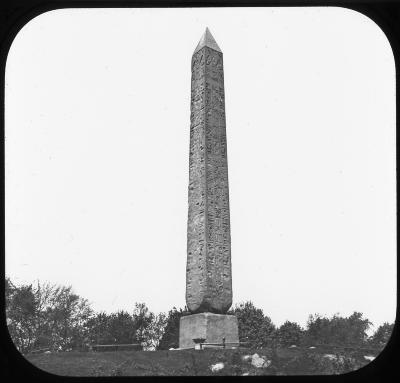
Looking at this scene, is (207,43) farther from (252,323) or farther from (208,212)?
(252,323)

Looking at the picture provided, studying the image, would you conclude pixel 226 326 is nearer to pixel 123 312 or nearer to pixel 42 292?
pixel 42 292

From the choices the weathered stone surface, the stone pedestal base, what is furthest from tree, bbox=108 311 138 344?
the weathered stone surface

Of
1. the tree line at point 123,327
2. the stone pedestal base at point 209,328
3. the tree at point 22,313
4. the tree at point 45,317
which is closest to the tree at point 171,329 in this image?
the tree line at point 123,327

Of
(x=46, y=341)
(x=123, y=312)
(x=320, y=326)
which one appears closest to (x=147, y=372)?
(x=46, y=341)

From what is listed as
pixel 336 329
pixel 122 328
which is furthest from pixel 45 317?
pixel 336 329

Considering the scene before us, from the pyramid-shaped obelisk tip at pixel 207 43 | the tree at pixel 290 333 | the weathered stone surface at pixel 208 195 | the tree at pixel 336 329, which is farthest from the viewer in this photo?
the tree at pixel 336 329

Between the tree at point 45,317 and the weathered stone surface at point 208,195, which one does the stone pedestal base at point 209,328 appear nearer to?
the weathered stone surface at point 208,195
